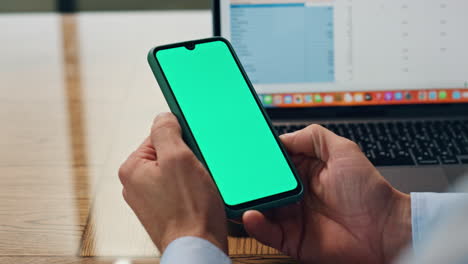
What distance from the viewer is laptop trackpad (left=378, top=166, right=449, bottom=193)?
756 millimetres

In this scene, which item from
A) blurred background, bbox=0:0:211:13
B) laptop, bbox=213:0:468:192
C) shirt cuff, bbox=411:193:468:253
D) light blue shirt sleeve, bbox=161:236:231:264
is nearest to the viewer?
light blue shirt sleeve, bbox=161:236:231:264

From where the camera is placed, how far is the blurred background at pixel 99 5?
3072 millimetres

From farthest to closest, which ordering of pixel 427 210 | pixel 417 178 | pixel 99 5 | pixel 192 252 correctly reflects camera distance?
pixel 99 5
pixel 417 178
pixel 427 210
pixel 192 252

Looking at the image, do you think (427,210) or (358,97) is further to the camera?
(358,97)

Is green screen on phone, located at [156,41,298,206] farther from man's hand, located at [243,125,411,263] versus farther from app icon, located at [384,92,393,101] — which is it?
app icon, located at [384,92,393,101]

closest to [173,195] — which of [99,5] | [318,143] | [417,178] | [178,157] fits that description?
[178,157]

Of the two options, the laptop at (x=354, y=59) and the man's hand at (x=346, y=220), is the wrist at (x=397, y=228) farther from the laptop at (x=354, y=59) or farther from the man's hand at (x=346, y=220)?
the laptop at (x=354, y=59)

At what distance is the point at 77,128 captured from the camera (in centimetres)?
99

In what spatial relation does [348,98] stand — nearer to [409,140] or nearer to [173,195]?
[409,140]

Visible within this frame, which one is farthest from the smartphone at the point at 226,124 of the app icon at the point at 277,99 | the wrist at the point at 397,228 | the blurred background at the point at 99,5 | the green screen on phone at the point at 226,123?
the blurred background at the point at 99,5

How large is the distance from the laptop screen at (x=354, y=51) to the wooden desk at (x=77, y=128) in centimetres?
22

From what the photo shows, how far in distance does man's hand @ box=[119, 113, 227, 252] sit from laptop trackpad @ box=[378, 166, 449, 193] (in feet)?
0.89

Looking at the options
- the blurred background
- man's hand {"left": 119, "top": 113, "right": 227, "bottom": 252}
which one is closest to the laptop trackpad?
man's hand {"left": 119, "top": 113, "right": 227, "bottom": 252}

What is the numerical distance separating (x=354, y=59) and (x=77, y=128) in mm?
442
